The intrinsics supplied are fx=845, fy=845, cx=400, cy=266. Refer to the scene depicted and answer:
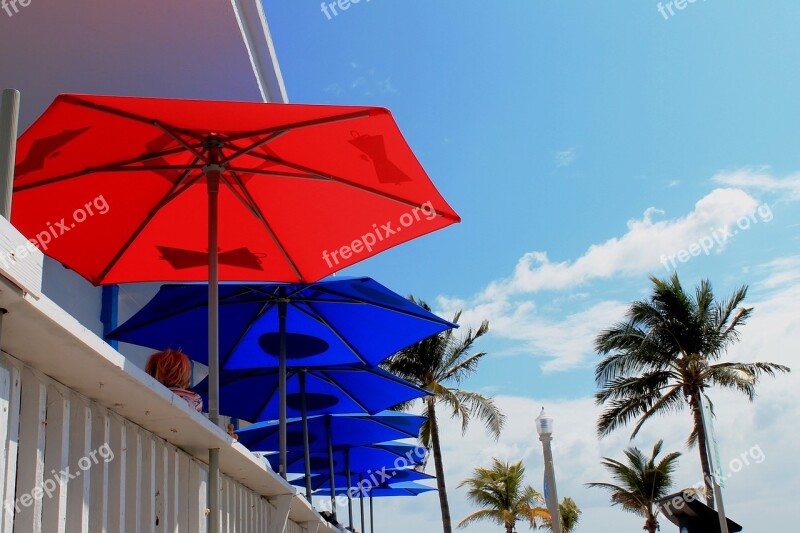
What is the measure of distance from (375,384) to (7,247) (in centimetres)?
858

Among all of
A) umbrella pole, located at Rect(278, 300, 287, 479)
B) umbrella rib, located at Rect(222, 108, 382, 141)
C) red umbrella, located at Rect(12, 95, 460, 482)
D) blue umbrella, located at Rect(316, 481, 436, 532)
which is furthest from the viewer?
blue umbrella, located at Rect(316, 481, 436, 532)

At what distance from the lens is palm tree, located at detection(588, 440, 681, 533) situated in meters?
39.5

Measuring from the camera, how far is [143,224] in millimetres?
5891

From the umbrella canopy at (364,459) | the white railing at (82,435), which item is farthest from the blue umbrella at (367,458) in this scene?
the white railing at (82,435)

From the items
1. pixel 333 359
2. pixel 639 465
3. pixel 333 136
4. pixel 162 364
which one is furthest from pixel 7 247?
pixel 639 465

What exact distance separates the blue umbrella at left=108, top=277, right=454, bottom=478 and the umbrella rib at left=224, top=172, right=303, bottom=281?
0.77m

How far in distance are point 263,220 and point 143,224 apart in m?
0.84

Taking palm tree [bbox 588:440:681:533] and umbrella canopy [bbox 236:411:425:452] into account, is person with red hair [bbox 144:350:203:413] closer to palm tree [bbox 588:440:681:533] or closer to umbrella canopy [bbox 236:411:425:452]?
umbrella canopy [bbox 236:411:425:452]

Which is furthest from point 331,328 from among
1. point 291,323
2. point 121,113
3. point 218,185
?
point 121,113

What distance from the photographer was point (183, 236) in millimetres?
6105

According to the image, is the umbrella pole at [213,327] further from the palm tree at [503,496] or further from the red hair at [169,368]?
the palm tree at [503,496]

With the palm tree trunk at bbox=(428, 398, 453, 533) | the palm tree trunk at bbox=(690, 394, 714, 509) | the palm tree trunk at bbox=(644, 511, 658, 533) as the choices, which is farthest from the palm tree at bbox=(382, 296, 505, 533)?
the palm tree trunk at bbox=(644, 511, 658, 533)

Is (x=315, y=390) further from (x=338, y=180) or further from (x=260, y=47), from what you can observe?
(x=338, y=180)

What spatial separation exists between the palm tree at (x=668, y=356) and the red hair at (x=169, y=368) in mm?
26838
